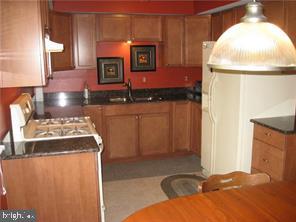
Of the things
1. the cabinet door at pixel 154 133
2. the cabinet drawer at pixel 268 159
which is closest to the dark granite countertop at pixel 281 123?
the cabinet drawer at pixel 268 159

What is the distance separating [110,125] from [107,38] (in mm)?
1289

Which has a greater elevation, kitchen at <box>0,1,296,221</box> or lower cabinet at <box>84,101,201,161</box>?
kitchen at <box>0,1,296,221</box>

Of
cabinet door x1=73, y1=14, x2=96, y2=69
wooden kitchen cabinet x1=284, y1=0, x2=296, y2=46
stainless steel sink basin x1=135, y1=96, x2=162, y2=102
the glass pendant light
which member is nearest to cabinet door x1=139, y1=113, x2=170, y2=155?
stainless steel sink basin x1=135, y1=96, x2=162, y2=102

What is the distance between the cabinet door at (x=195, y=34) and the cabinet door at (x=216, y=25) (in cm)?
11

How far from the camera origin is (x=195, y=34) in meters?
4.77

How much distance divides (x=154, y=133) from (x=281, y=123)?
6.74 ft

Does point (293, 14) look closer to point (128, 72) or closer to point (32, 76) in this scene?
point (32, 76)

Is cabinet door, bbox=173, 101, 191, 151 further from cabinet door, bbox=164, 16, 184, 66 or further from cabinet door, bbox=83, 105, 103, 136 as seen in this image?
cabinet door, bbox=83, 105, 103, 136

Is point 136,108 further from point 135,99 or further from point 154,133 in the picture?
point 154,133

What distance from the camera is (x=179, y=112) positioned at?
4.75 m

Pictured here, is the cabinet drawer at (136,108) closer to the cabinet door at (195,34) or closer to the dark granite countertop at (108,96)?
the dark granite countertop at (108,96)

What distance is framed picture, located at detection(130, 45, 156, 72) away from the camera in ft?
16.4

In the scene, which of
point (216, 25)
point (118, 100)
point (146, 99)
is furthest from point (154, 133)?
point (216, 25)

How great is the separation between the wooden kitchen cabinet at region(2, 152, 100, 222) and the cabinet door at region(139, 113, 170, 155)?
223 cm
